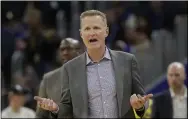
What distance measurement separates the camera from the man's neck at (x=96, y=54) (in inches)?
135

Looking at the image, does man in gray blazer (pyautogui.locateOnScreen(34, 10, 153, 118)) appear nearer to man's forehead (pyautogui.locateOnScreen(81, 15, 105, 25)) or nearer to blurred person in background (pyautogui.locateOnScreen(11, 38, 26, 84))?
man's forehead (pyautogui.locateOnScreen(81, 15, 105, 25))

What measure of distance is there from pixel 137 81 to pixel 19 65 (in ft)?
17.7

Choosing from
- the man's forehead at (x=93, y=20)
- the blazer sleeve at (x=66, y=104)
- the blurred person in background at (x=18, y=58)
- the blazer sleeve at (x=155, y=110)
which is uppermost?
the man's forehead at (x=93, y=20)

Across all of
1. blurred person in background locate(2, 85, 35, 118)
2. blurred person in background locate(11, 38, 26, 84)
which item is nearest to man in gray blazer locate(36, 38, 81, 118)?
blurred person in background locate(2, 85, 35, 118)

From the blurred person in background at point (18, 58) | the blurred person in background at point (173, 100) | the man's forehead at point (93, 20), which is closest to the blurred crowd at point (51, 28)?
the blurred person in background at point (18, 58)

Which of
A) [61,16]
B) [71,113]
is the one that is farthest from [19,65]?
[71,113]

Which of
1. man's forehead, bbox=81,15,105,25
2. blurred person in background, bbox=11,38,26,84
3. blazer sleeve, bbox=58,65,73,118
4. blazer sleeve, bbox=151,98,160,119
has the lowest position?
blazer sleeve, bbox=151,98,160,119

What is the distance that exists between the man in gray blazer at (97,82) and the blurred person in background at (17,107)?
11.4 feet

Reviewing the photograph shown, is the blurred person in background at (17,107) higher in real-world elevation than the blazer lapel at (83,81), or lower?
lower

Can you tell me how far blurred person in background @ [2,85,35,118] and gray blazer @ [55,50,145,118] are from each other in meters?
3.45

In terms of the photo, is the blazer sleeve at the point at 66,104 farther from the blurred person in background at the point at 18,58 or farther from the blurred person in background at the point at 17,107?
the blurred person in background at the point at 18,58

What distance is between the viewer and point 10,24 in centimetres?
877

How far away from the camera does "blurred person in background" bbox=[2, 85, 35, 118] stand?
6.96 metres

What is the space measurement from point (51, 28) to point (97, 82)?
588 cm
